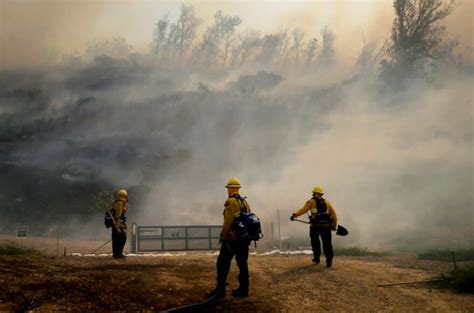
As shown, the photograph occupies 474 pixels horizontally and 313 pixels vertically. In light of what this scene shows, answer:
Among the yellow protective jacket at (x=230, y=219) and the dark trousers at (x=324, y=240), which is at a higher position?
the yellow protective jacket at (x=230, y=219)

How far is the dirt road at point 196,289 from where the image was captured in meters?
6.30

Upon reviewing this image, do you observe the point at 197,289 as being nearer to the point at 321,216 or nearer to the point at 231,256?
the point at 231,256

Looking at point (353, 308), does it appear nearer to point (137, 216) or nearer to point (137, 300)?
point (137, 300)

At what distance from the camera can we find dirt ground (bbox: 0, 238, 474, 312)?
6293 mm

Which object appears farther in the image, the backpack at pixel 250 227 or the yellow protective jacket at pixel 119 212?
the yellow protective jacket at pixel 119 212

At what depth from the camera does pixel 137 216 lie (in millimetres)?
36125

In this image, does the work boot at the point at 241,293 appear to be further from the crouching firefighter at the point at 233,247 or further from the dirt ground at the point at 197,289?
the dirt ground at the point at 197,289

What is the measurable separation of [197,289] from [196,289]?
2cm

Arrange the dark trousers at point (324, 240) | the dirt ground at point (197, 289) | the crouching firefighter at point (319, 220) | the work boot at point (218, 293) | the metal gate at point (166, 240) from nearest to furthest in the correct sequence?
1. the dirt ground at point (197, 289)
2. the work boot at point (218, 293)
3. the dark trousers at point (324, 240)
4. the crouching firefighter at point (319, 220)
5. the metal gate at point (166, 240)

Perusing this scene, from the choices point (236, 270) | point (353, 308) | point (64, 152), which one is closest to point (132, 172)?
point (64, 152)

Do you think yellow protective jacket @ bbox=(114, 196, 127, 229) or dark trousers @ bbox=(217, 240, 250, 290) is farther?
yellow protective jacket @ bbox=(114, 196, 127, 229)

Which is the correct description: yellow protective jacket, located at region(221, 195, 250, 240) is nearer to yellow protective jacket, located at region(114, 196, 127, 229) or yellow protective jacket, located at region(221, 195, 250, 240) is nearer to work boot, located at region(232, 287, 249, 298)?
work boot, located at region(232, 287, 249, 298)

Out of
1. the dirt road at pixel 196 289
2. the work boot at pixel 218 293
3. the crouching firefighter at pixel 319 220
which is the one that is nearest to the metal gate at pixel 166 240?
the dirt road at pixel 196 289

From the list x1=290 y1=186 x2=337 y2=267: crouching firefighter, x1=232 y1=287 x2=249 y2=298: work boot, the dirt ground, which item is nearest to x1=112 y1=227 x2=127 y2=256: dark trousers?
the dirt ground
